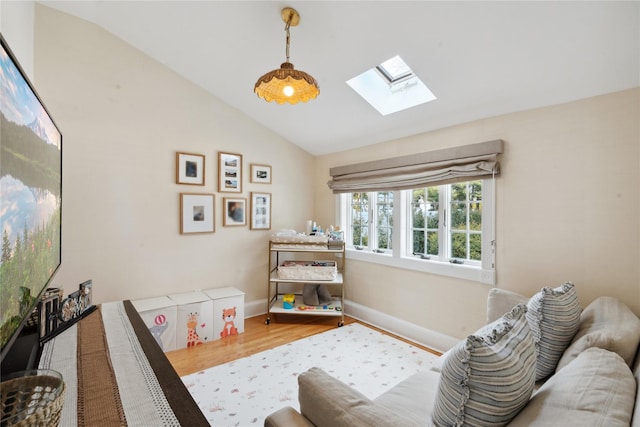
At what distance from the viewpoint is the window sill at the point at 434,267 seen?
8.07 ft

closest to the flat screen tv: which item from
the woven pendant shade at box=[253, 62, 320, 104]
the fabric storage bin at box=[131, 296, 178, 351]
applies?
the woven pendant shade at box=[253, 62, 320, 104]

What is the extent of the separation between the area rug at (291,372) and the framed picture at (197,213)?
4.70 feet

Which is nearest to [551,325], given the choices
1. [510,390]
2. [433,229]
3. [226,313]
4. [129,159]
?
[510,390]

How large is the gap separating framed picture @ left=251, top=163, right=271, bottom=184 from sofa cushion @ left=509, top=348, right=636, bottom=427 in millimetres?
3261

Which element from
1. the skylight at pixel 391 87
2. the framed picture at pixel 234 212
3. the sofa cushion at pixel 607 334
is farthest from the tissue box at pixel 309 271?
the sofa cushion at pixel 607 334

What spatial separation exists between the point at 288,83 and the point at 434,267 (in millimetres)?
2096

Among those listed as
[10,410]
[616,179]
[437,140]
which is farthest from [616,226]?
[10,410]

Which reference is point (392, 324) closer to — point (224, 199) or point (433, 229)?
point (433, 229)

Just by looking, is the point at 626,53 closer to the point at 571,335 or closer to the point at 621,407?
the point at 571,335

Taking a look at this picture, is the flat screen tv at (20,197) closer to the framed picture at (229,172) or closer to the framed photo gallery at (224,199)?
the framed photo gallery at (224,199)

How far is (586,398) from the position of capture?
0.78m

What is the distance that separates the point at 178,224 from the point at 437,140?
9.05 feet

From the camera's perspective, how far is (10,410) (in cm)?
68

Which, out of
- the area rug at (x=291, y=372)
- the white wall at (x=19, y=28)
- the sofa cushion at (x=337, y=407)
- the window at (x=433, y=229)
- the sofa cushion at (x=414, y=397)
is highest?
the white wall at (x=19, y=28)
